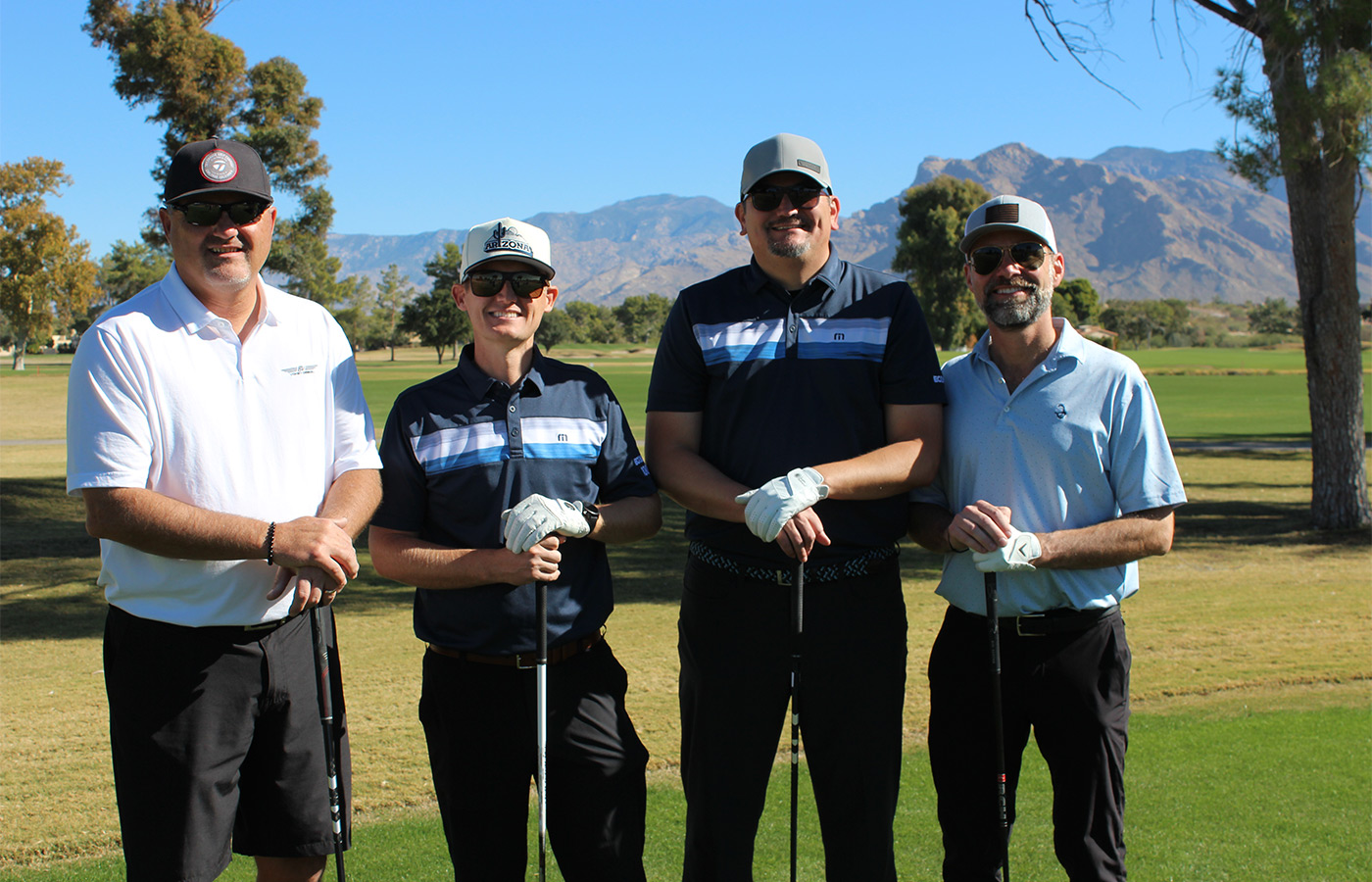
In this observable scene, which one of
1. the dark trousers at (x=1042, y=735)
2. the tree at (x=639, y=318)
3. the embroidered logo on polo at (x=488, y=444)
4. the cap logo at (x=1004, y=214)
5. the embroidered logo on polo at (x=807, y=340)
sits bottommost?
the dark trousers at (x=1042, y=735)

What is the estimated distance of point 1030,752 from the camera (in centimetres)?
571

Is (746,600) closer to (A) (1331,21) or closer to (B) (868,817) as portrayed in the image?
(B) (868,817)

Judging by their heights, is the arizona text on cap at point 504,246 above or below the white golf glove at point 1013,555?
above

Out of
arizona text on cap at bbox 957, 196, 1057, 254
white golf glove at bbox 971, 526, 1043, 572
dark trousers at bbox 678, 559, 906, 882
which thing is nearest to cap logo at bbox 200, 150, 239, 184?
dark trousers at bbox 678, 559, 906, 882

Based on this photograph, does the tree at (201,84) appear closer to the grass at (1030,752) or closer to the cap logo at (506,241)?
the grass at (1030,752)

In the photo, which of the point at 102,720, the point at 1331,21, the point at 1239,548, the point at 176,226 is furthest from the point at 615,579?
the point at 1331,21

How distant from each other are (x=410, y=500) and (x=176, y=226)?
3.63 feet

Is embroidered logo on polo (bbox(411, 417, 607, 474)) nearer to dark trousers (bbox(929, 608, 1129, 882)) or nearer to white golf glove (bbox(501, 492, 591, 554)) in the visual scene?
white golf glove (bbox(501, 492, 591, 554))

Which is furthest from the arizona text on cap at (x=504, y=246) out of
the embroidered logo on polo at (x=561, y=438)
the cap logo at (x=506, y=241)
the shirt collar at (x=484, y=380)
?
the embroidered logo on polo at (x=561, y=438)

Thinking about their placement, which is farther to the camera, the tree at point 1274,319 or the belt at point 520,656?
the tree at point 1274,319

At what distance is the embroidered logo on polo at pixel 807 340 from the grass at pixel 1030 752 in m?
2.13

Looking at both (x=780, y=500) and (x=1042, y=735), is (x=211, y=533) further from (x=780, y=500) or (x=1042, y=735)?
(x=1042, y=735)

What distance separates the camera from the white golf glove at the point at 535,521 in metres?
3.02

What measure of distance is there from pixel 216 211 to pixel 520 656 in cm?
165
